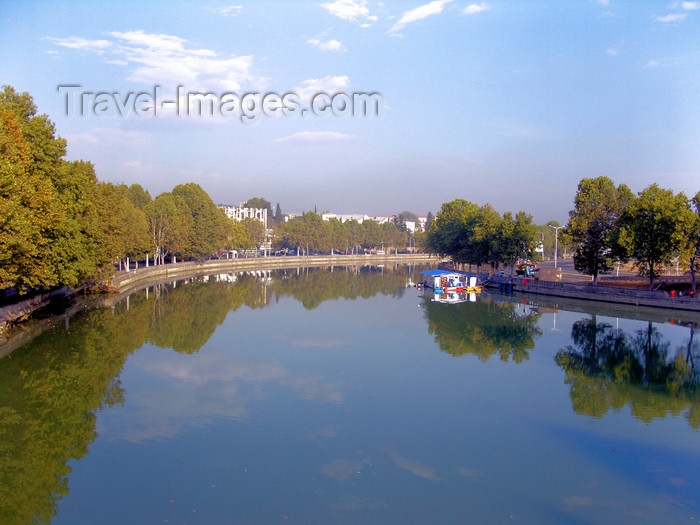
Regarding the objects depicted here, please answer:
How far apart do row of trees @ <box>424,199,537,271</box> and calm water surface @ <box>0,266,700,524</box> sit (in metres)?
29.9

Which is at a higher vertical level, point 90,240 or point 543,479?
point 90,240

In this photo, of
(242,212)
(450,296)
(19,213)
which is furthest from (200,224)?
(242,212)

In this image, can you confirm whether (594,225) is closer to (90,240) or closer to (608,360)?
(608,360)

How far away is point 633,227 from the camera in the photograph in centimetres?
4403

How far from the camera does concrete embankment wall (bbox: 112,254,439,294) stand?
182ft

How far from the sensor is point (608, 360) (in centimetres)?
2628

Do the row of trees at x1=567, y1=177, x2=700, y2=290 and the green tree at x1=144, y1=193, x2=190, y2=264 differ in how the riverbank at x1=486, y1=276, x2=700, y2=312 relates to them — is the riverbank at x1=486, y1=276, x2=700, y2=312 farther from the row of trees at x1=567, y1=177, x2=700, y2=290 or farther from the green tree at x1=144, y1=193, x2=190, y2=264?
the green tree at x1=144, y1=193, x2=190, y2=264

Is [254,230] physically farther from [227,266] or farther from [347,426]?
[347,426]

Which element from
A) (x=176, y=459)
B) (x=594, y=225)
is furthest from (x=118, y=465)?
(x=594, y=225)

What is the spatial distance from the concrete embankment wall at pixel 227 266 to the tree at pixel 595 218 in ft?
135

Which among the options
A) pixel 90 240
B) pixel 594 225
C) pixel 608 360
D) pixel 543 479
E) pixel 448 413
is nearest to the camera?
pixel 543 479

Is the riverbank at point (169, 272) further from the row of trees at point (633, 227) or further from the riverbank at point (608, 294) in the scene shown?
the row of trees at point (633, 227)

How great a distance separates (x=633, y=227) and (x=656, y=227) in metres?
1.97

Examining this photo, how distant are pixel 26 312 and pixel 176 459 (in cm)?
2228
